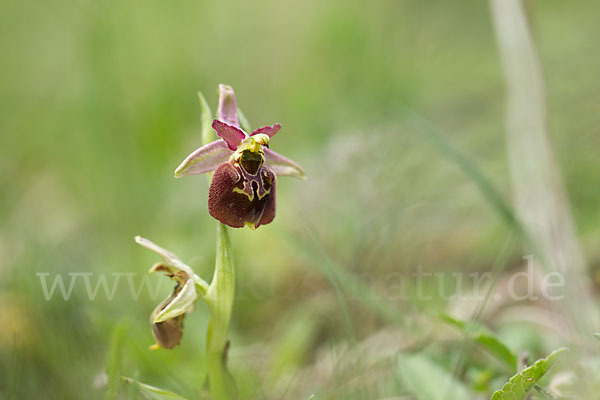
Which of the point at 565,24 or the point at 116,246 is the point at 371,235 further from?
the point at 565,24

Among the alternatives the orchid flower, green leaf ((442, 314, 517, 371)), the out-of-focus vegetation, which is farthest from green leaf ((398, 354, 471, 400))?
the orchid flower

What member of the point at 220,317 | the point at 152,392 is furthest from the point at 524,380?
the point at 152,392

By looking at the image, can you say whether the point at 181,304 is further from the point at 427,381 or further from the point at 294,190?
the point at 294,190

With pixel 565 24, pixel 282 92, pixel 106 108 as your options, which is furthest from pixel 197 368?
pixel 565 24

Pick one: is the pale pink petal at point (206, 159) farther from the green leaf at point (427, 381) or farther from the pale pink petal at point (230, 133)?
the green leaf at point (427, 381)

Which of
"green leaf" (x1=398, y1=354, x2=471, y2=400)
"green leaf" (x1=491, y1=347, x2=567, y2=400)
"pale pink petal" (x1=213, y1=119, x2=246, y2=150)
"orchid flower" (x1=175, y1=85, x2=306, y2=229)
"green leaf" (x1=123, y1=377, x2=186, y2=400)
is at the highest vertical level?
"pale pink petal" (x1=213, y1=119, x2=246, y2=150)

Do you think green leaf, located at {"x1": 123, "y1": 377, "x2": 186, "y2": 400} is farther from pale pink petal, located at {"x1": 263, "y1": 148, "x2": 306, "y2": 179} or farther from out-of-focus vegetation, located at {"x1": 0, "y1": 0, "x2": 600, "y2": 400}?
pale pink petal, located at {"x1": 263, "y1": 148, "x2": 306, "y2": 179}
